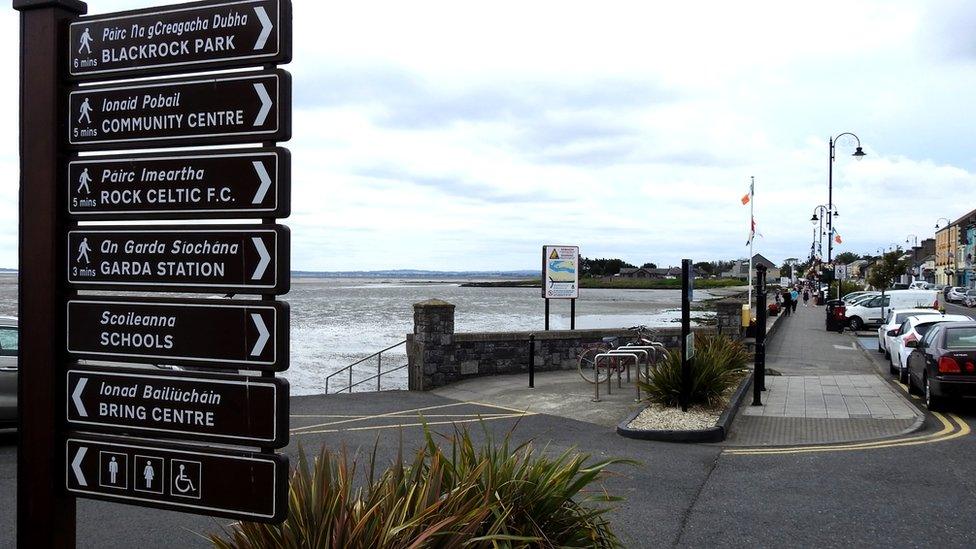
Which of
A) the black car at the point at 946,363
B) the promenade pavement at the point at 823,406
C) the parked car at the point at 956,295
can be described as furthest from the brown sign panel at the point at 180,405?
the parked car at the point at 956,295

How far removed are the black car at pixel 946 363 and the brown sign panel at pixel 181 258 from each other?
1180 centimetres

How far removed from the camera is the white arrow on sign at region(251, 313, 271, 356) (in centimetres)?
341

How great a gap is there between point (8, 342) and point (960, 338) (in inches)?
540

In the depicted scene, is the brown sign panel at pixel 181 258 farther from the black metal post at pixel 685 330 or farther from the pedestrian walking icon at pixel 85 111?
the black metal post at pixel 685 330

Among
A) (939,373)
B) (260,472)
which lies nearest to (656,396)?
(939,373)

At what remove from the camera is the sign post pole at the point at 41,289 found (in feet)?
11.8

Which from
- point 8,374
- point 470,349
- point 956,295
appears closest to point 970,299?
point 956,295

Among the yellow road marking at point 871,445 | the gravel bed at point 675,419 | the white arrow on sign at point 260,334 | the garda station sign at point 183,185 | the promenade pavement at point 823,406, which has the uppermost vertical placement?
the garda station sign at point 183,185

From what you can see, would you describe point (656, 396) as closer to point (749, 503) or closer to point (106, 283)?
point (749, 503)

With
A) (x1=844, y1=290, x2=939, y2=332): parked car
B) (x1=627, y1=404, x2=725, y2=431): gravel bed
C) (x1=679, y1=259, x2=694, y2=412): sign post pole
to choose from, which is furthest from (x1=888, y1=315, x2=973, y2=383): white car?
(x1=844, y1=290, x2=939, y2=332): parked car

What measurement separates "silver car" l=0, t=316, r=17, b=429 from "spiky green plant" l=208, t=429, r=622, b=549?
669 cm

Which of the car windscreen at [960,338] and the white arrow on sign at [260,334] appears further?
the car windscreen at [960,338]

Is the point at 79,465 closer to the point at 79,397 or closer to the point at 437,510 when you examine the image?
the point at 79,397

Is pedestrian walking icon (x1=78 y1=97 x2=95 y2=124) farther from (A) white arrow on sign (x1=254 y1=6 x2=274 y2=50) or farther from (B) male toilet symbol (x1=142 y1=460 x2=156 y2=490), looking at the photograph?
(B) male toilet symbol (x1=142 y1=460 x2=156 y2=490)
